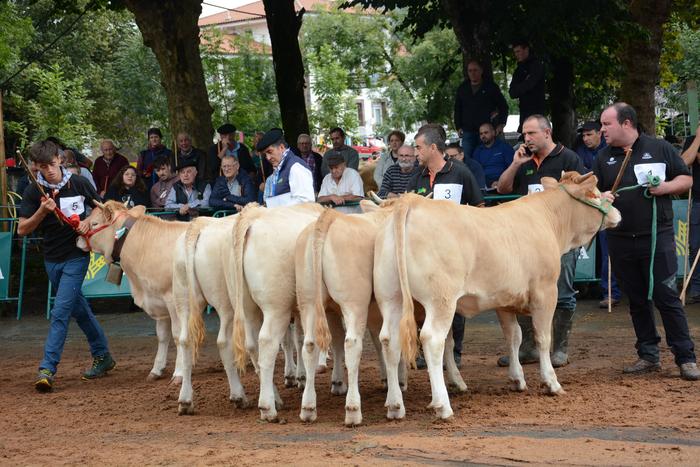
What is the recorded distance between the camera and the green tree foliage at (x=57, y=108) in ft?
139

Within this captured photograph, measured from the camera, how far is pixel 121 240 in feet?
35.2

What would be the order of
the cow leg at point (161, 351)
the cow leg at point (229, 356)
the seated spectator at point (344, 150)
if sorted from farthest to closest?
the seated spectator at point (344, 150)
the cow leg at point (161, 351)
the cow leg at point (229, 356)

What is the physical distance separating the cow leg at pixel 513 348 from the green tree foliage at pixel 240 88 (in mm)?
37210

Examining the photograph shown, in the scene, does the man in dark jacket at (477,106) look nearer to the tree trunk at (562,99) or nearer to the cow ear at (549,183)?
the tree trunk at (562,99)

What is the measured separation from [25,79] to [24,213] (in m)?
37.6

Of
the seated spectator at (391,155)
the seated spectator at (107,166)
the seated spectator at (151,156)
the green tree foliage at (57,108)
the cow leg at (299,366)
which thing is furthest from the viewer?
the green tree foliage at (57,108)

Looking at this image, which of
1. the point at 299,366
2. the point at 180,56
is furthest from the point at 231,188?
the point at 299,366

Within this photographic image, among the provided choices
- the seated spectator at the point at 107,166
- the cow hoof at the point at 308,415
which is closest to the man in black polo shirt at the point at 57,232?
the cow hoof at the point at 308,415

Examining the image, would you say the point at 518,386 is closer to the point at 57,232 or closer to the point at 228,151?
the point at 57,232

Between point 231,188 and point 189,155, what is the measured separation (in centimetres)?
197

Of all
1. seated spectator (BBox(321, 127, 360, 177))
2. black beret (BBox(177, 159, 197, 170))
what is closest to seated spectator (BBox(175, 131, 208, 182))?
black beret (BBox(177, 159, 197, 170))

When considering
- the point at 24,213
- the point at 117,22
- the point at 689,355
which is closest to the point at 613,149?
the point at 689,355

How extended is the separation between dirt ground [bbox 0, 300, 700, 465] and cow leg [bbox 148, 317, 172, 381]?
0.17 metres

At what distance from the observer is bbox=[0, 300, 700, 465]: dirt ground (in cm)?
682
